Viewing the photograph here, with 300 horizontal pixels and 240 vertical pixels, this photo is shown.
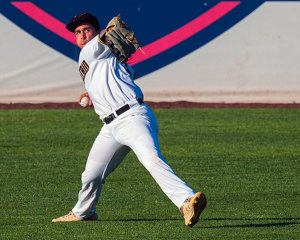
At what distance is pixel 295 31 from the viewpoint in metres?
17.5

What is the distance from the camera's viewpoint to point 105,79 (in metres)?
7.34

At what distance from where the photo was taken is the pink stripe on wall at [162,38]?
1745 cm

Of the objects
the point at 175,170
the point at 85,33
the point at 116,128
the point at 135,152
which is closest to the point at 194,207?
the point at 135,152

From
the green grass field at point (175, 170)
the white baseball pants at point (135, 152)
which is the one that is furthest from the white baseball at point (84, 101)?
the green grass field at point (175, 170)

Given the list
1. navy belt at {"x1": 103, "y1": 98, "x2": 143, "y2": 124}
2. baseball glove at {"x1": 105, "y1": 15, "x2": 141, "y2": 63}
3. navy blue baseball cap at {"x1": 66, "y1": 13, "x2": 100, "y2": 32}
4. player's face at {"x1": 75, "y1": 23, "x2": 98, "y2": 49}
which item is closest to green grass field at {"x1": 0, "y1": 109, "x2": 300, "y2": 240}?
navy belt at {"x1": 103, "y1": 98, "x2": 143, "y2": 124}

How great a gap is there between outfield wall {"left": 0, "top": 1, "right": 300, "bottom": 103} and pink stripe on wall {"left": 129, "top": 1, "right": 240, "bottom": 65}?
36 cm

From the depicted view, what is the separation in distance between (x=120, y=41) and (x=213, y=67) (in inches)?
406

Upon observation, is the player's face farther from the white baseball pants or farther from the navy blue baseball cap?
the white baseball pants

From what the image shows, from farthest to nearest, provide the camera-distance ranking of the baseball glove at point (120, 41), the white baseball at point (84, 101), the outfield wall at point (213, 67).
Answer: the outfield wall at point (213, 67)
the white baseball at point (84, 101)
the baseball glove at point (120, 41)

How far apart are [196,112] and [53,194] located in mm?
7949

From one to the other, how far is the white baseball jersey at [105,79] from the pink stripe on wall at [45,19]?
1008 centimetres

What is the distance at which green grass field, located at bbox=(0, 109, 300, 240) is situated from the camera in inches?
294

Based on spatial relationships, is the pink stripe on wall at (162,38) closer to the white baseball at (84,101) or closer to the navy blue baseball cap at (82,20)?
the navy blue baseball cap at (82,20)

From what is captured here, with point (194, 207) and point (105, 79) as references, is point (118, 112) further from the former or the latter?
point (194, 207)
